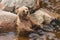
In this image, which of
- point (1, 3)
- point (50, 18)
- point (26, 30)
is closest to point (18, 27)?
point (26, 30)

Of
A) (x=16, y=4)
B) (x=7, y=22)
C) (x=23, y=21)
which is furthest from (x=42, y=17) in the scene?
(x=16, y=4)

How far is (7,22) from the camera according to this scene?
7.59m

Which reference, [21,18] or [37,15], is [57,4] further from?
[21,18]

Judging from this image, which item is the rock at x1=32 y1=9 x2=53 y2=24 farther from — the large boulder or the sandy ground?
the sandy ground

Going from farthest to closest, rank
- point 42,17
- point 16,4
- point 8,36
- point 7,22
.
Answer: point 16,4
point 42,17
point 7,22
point 8,36

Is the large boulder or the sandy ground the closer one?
the sandy ground

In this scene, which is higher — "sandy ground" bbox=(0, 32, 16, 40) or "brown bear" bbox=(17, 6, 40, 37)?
"brown bear" bbox=(17, 6, 40, 37)

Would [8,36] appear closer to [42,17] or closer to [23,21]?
[23,21]

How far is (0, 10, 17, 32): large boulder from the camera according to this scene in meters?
7.46

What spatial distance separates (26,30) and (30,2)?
1.94 m

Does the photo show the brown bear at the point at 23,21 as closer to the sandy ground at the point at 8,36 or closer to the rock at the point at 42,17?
the sandy ground at the point at 8,36

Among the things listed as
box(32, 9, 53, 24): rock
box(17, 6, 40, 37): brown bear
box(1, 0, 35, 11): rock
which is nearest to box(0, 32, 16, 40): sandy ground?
box(17, 6, 40, 37): brown bear

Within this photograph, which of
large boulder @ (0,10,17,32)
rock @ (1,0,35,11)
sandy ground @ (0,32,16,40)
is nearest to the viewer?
sandy ground @ (0,32,16,40)

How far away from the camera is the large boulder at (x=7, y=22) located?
294 inches
